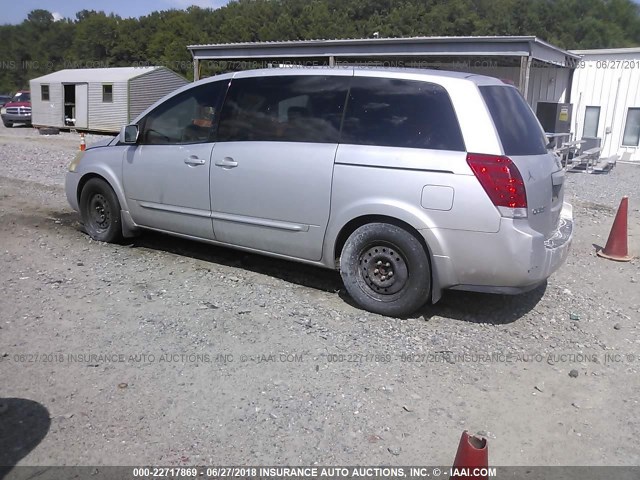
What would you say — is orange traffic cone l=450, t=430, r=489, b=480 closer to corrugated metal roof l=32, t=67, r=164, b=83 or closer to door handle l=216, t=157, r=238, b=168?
door handle l=216, t=157, r=238, b=168

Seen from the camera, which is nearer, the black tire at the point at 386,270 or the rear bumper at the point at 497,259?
the rear bumper at the point at 497,259

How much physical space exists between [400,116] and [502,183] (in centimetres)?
100

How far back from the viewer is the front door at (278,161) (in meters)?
5.07

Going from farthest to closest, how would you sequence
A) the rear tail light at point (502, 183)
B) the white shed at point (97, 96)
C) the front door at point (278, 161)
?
the white shed at point (97, 96) → the front door at point (278, 161) → the rear tail light at point (502, 183)

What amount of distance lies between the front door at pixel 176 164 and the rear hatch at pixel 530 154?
258 cm

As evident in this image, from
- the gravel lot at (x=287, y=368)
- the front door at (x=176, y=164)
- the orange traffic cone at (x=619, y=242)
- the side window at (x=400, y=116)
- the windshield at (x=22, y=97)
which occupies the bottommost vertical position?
the gravel lot at (x=287, y=368)

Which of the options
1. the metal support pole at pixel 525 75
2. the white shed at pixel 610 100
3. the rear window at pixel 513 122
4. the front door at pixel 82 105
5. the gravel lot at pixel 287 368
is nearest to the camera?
the gravel lot at pixel 287 368

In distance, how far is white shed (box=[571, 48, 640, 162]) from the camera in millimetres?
17969

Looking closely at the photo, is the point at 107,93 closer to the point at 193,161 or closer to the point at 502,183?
the point at 193,161

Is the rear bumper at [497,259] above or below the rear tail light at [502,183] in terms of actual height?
below

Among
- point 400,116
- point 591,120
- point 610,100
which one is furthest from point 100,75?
point 400,116

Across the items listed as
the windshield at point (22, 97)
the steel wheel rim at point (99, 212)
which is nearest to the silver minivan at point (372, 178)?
the steel wheel rim at point (99, 212)

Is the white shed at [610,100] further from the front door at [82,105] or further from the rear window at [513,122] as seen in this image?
the front door at [82,105]

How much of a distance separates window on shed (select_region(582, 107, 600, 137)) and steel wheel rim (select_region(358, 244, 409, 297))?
16964 millimetres
